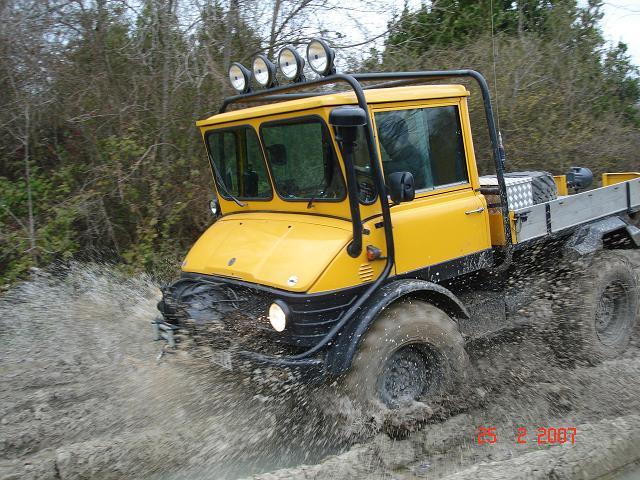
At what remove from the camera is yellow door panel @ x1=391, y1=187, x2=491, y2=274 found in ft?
13.7

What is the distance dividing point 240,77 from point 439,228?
75.7 inches

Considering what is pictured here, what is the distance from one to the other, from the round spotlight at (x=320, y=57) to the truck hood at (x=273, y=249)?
0.97 metres

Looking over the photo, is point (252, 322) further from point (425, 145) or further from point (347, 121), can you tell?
point (425, 145)

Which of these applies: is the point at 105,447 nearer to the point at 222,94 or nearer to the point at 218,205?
the point at 218,205

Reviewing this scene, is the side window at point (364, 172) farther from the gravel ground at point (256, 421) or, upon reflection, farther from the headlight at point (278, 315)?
the gravel ground at point (256, 421)

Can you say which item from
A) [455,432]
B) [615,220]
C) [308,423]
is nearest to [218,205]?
[308,423]

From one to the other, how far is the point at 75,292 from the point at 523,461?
490 cm

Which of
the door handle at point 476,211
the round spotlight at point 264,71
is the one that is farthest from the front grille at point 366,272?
the round spotlight at point 264,71

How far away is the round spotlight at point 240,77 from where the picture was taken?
481cm

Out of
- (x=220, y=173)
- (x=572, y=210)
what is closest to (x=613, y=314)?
(x=572, y=210)

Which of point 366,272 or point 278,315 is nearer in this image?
point 278,315

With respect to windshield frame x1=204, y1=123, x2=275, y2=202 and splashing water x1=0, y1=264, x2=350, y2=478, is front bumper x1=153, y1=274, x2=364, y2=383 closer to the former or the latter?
splashing water x1=0, y1=264, x2=350, y2=478
